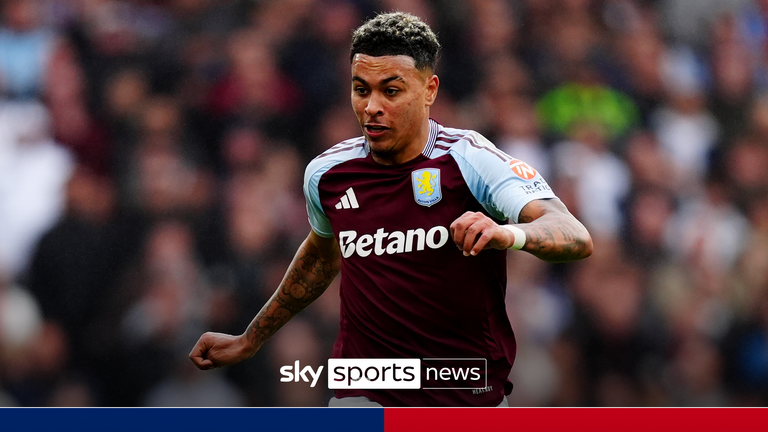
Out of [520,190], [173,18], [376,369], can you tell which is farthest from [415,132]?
[173,18]

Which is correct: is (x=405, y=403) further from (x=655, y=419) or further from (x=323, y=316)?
(x=323, y=316)

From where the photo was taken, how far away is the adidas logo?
287cm

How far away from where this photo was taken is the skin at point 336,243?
89.3 inches

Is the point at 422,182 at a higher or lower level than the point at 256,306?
higher

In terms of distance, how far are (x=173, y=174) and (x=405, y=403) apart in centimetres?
237

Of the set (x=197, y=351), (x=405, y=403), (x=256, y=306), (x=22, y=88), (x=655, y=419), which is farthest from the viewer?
(x=22, y=88)

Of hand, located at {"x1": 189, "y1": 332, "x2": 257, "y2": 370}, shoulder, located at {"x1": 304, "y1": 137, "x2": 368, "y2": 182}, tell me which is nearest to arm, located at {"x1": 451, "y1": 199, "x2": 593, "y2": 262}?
shoulder, located at {"x1": 304, "y1": 137, "x2": 368, "y2": 182}

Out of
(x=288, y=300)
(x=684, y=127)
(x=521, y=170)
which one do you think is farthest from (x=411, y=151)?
(x=684, y=127)

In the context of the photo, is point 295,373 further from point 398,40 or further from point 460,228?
point 460,228

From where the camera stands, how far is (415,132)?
2.80 m

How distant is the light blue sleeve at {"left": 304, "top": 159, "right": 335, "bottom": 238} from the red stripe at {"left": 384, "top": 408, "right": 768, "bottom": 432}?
0.89 meters

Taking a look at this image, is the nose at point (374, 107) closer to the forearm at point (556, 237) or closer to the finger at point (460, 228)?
the forearm at point (556, 237)

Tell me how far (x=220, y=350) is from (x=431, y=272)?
0.90 meters

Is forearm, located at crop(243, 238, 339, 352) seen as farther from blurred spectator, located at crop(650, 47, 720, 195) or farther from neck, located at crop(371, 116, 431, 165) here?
blurred spectator, located at crop(650, 47, 720, 195)
